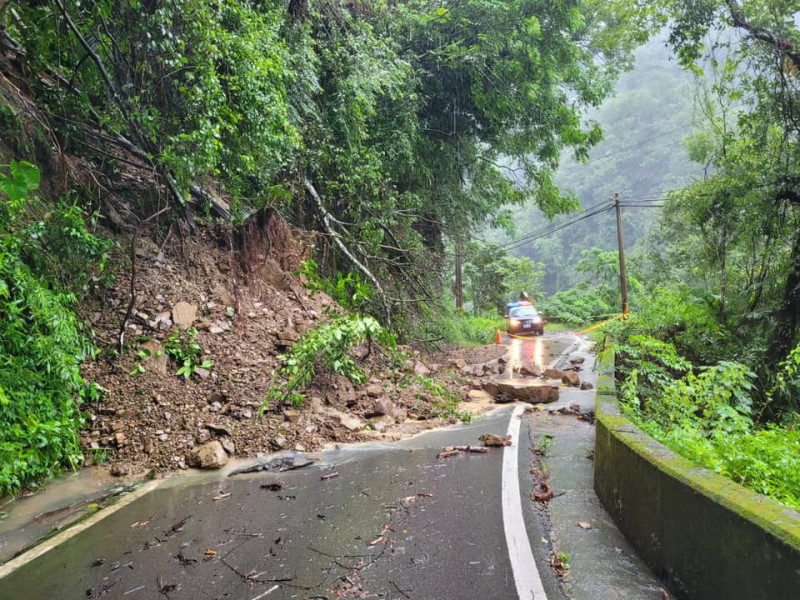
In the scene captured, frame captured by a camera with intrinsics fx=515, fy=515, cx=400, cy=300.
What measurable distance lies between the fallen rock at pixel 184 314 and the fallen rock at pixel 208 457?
2.66 meters

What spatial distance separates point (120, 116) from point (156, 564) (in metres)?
6.77

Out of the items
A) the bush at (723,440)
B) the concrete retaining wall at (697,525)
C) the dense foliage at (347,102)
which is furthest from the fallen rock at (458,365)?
the concrete retaining wall at (697,525)

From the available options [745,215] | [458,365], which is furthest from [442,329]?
[745,215]

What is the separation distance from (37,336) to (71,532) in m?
2.57

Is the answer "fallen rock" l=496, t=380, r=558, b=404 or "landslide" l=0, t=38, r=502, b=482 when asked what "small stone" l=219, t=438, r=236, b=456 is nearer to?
"landslide" l=0, t=38, r=502, b=482

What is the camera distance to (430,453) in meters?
6.57

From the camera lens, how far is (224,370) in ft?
25.7

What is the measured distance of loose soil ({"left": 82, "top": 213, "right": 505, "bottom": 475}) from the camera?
6430 millimetres

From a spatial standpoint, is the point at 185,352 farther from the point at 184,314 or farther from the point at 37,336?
the point at 37,336

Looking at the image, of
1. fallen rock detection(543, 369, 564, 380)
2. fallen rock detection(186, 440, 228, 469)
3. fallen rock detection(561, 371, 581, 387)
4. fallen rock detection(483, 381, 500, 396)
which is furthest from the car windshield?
fallen rock detection(186, 440, 228, 469)

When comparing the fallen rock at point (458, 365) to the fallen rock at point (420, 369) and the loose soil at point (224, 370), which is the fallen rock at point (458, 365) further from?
the fallen rock at point (420, 369)

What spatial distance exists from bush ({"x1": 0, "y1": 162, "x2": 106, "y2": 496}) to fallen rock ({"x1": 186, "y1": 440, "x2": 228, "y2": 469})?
1.21 metres

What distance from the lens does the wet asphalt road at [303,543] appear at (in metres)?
3.46

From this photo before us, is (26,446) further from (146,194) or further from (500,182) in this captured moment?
(500,182)
